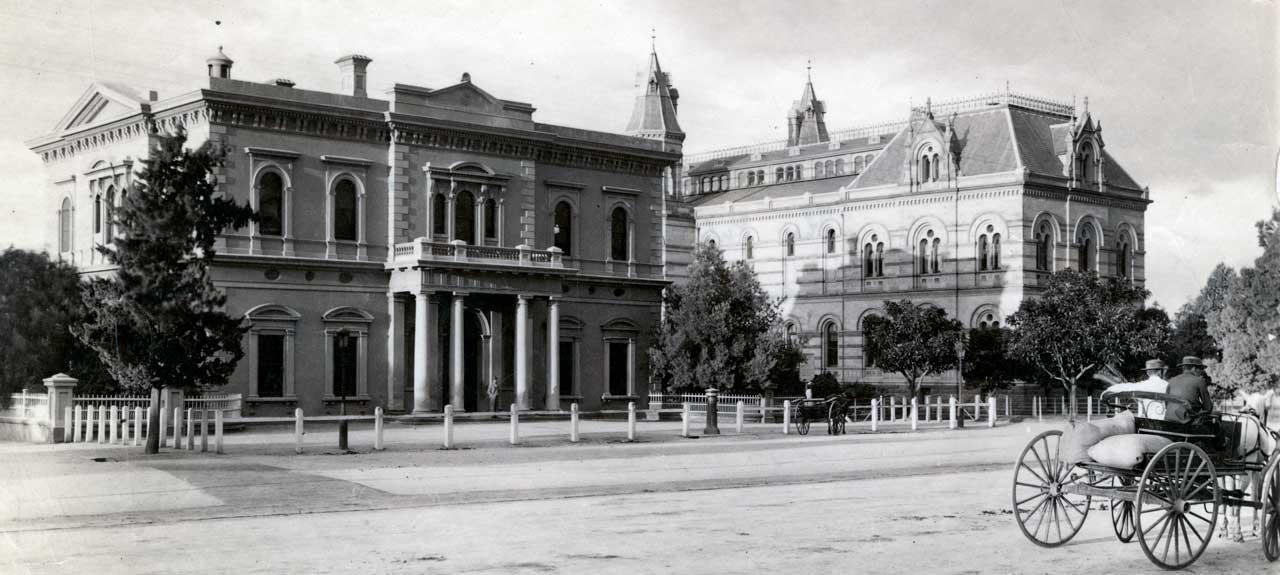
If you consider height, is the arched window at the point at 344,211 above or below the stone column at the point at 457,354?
above

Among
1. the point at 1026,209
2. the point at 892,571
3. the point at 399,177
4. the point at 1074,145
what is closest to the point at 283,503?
the point at 892,571

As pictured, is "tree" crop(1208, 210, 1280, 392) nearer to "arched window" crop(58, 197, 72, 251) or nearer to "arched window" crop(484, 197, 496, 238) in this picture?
"arched window" crop(484, 197, 496, 238)

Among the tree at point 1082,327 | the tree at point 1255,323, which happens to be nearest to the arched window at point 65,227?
the tree at point 1082,327

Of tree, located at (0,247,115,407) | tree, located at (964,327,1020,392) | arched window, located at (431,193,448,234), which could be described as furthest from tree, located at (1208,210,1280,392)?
tree, located at (0,247,115,407)

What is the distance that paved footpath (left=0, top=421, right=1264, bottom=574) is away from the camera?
10562 mm

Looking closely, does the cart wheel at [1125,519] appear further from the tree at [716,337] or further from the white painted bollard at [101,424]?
the tree at [716,337]

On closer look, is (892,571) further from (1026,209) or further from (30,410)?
(1026,209)

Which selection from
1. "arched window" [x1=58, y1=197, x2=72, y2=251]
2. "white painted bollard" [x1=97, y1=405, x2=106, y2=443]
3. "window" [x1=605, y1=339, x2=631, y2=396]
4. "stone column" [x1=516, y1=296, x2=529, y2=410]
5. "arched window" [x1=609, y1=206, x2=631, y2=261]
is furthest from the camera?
"arched window" [x1=609, y1=206, x2=631, y2=261]

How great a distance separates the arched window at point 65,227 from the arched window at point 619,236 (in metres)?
16.3

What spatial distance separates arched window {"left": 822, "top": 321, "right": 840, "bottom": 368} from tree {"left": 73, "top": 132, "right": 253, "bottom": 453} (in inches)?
1542

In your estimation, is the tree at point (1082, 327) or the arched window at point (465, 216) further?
the tree at point (1082, 327)

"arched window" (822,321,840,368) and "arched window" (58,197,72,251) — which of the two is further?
"arched window" (822,321,840,368)

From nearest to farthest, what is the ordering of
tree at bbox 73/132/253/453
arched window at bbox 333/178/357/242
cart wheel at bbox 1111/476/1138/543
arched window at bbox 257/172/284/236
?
cart wheel at bbox 1111/476/1138/543
tree at bbox 73/132/253/453
arched window at bbox 257/172/284/236
arched window at bbox 333/178/357/242

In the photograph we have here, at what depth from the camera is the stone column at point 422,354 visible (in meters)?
34.9
